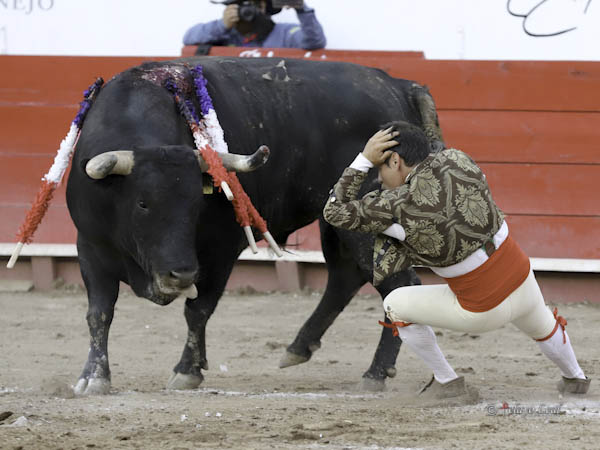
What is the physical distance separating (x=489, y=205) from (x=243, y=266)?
11.7 ft

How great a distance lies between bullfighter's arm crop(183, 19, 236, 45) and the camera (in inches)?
271

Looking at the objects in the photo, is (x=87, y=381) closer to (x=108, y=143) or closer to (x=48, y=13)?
(x=108, y=143)

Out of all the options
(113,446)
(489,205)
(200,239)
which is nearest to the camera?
(113,446)

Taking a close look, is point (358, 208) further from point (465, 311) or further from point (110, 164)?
point (110, 164)

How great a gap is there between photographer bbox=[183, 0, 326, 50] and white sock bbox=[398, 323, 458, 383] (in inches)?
124

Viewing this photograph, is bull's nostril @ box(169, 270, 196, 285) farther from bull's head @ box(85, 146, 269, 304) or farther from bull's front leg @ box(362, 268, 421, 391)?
bull's front leg @ box(362, 268, 421, 391)

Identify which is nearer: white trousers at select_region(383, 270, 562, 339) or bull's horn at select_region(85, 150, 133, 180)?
white trousers at select_region(383, 270, 562, 339)

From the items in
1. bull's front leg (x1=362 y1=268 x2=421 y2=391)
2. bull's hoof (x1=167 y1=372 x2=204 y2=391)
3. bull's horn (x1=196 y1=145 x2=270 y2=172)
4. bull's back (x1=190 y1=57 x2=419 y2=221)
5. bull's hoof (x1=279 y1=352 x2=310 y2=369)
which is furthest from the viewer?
bull's hoof (x1=279 y1=352 x2=310 y2=369)

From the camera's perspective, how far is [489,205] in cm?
379

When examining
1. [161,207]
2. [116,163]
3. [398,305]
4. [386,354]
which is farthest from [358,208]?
[386,354]

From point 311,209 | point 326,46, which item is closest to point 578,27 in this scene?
point 326,46

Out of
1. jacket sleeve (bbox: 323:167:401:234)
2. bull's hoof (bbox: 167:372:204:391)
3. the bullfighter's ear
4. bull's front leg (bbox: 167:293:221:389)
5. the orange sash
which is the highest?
jacket sleeve (bbox: 323:167:401:234)

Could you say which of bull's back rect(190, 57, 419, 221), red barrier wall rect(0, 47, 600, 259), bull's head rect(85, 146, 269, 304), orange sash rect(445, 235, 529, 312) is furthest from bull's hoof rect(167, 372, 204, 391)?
red barrier wall rect(0, 47, 600, 259)

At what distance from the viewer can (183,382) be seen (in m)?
4.60
